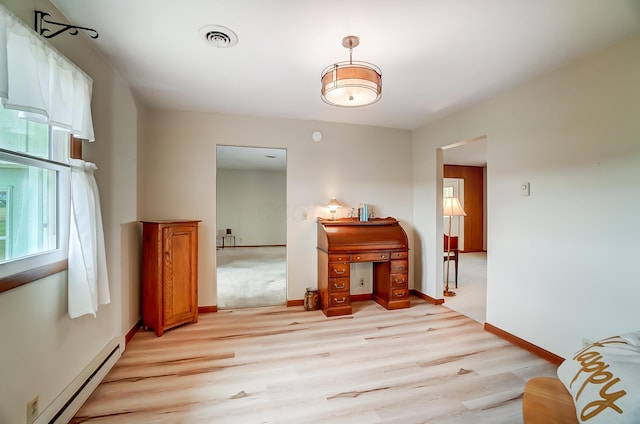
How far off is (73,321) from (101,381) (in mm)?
589

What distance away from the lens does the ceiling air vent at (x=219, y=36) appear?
1.79 metres

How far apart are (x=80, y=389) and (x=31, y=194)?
1270 millimetres

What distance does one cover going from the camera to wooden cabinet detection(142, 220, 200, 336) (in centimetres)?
274

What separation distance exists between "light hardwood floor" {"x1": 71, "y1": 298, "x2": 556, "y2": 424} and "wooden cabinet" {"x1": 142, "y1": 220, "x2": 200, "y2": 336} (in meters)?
0.17

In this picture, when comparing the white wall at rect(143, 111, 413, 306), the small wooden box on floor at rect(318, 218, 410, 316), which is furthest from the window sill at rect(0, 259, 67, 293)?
the small wooden box on floor at rect(318, 218, 410, 316)

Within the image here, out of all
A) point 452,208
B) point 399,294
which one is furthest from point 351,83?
point 452,208

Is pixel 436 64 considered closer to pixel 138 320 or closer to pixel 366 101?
pixel 366 101

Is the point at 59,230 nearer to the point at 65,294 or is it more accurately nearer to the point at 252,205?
the point at 65,294

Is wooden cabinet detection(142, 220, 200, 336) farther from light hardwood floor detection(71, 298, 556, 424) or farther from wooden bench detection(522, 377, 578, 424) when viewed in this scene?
wooden bench detection(522, 377, 578, 424)

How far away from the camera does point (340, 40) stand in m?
1.92

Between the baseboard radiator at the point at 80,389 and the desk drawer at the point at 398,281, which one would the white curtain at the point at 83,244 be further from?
the desk drawer at the point at 398,281

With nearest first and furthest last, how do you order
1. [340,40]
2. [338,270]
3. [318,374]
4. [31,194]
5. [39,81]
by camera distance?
[39,81]
[31,194]
[340,40]
[318,374]
[338,270]

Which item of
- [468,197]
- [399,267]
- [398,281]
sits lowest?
[398,281]

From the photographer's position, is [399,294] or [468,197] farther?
[468,197]
